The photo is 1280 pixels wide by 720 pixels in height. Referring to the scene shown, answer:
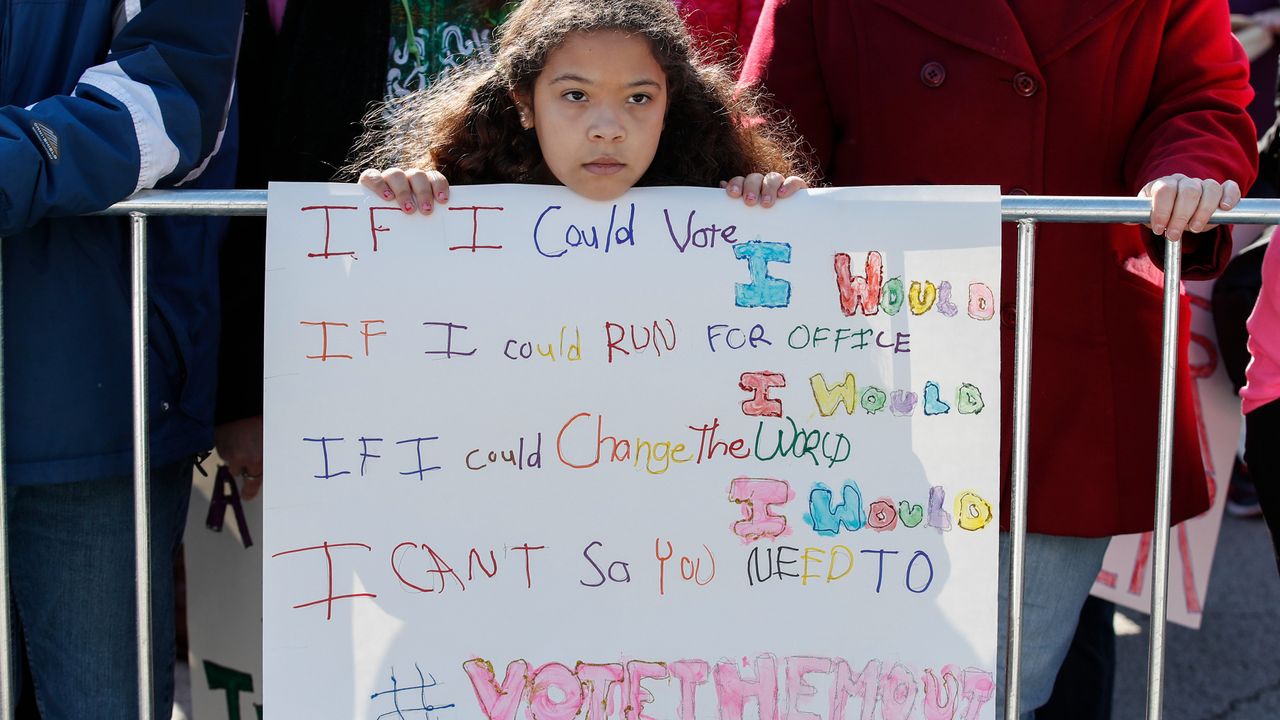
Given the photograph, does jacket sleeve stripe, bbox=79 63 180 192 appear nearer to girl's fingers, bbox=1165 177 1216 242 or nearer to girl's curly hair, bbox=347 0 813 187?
girl's curly hair, bbox=347 0 813 187

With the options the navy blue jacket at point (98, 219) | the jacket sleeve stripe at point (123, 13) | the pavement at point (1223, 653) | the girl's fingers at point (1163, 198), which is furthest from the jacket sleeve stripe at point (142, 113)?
the pavement at point (1223, 653)

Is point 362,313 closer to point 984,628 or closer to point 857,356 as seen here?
point 857,356

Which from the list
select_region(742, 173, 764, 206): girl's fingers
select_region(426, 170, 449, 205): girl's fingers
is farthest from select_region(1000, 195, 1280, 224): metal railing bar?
select_region(426, 170, 449, 205): girl's fingers

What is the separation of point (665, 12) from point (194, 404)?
1.18 m

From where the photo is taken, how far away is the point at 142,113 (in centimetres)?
225

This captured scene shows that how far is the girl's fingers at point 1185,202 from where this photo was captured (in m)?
2.19

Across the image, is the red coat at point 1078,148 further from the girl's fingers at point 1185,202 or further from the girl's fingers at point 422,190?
the girl's fingers at point 422,190

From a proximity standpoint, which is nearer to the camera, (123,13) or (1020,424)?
(1020,424)

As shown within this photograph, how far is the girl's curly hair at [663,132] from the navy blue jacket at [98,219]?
36 cm

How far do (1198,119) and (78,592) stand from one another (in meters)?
2.23

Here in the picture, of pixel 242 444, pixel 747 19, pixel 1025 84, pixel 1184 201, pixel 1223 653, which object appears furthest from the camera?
pixel 1223 653

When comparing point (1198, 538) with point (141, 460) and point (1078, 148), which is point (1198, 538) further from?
point (141, 460)

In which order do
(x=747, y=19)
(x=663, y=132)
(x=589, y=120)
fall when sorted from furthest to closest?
(x=747, y=19) < (x=663, y=132) < (x=589, y=120)

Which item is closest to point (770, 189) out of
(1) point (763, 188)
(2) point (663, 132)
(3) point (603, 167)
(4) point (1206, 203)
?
(1) point (763, 188)
